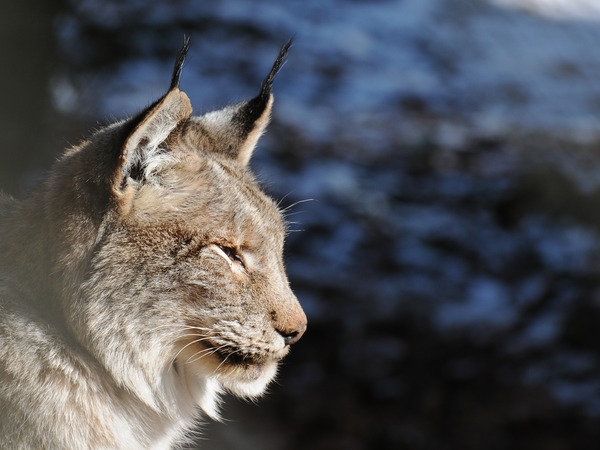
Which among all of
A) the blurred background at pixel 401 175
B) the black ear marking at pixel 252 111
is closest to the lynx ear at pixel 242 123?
the black ear marking at pixel 252 111

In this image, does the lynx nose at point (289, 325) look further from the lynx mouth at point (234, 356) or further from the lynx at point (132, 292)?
the lynx mouth at point (234, 356)

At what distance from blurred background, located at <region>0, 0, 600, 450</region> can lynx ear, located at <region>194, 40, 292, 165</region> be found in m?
1.16

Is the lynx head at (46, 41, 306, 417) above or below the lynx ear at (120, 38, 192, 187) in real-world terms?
below

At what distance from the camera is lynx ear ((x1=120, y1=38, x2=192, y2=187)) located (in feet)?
9.43

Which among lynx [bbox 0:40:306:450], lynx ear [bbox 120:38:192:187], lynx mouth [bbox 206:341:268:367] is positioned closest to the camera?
lynx ear [bbox 120:38:192:187]

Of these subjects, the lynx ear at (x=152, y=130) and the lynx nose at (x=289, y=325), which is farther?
the lynx nose at (x=289, y=325)

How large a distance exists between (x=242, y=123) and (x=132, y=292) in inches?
42.2

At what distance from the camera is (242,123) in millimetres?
3791

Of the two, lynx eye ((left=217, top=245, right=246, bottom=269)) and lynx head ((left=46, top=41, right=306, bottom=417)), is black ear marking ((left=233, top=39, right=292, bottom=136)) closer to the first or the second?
lynx head ((left=46, top=41, right=306, bottom=417))

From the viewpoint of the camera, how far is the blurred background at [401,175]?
257 inches

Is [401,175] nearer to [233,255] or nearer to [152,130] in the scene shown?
[233,255]

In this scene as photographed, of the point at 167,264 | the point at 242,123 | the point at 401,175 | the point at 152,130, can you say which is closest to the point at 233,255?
the point at 167,264

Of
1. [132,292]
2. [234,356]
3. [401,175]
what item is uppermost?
[132,292]

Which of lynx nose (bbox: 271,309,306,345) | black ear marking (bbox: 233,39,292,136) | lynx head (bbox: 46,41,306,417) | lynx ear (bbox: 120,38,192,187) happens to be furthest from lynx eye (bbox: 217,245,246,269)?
black ear marking (bbox: 233,39,292,136)
